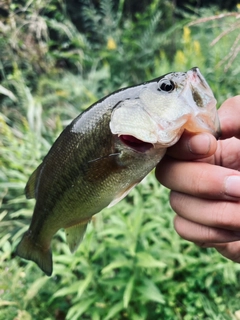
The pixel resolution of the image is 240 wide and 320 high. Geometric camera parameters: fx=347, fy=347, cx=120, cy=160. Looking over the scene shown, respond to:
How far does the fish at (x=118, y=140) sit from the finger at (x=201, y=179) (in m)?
0.08

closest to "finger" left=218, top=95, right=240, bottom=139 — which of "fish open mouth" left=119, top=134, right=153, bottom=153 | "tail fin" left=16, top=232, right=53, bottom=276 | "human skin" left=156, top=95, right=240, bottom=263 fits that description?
"human skin" left=156, top=95, right=240, bottom=263

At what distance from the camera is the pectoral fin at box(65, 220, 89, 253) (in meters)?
1.01

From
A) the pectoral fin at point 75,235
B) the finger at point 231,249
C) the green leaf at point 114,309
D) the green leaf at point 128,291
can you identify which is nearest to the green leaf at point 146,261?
the green leaf at point 128,291

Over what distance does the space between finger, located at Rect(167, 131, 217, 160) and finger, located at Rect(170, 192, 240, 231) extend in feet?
0.40

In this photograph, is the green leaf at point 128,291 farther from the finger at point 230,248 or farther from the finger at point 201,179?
the finger at point 201,179

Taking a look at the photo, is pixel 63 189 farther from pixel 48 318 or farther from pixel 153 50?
pixel 153 50

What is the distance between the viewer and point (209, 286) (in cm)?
177

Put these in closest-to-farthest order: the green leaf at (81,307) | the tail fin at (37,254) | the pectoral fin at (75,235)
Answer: the pectoral fin at (75,235), the tail fin at (37,254), the green leaf at (81,307)

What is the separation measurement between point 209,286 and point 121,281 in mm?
493

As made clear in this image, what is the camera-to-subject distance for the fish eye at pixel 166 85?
0.78 m

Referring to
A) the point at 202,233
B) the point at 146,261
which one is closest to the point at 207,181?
the point at 202,233

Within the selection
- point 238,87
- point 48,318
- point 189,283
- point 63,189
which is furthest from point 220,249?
point 238,87

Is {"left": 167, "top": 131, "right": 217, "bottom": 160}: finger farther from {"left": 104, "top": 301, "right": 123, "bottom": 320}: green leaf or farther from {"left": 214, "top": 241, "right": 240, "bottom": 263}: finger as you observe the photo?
{"left": 104, "top": 301, "right": 123, "bottom": 320}: green leaf

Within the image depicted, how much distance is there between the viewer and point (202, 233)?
90 cm
